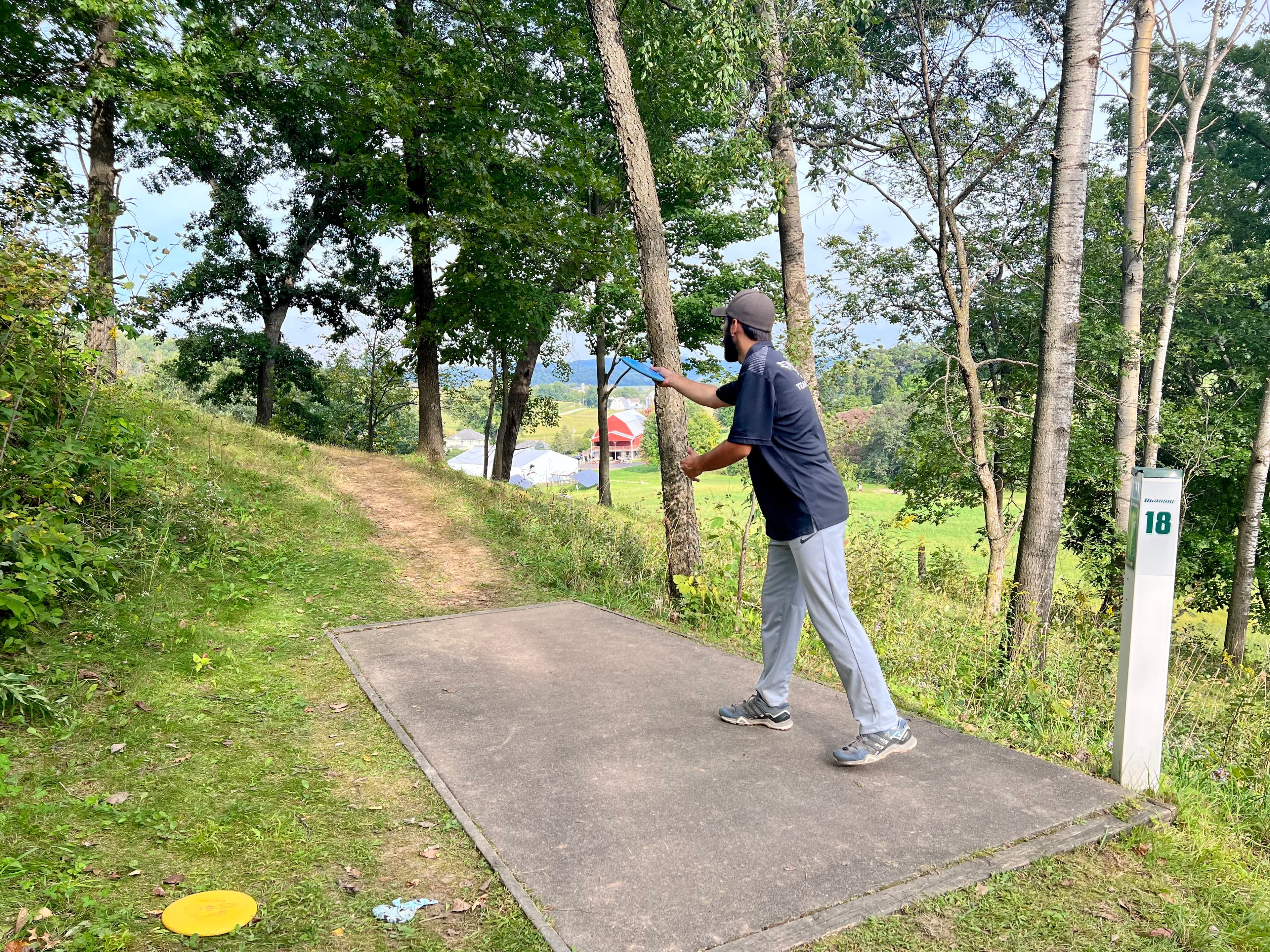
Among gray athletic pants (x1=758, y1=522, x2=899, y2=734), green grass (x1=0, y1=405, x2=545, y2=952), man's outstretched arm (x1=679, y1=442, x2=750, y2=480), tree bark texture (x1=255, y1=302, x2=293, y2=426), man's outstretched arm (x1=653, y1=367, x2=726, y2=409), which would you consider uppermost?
tree bark texture (x1=255, y1=302, x2=293, y2=426)

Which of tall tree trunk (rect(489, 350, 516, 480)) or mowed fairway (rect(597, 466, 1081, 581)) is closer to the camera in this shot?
mowed fairway (rect(597, 466, 1081, 581))

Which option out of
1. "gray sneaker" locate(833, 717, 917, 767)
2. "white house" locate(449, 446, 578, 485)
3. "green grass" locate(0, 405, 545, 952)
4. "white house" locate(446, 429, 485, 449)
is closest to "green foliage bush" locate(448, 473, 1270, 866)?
"gray sneaker" locate(833, 717, 917, 767)

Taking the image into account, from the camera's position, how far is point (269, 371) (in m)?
23.7

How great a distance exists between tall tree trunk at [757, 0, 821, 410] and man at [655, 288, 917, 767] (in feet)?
18.0

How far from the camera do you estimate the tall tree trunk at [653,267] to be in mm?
7215

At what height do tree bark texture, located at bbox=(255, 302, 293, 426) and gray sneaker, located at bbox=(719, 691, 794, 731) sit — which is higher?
tree bark texture, located at bbox=(255, 302, 293, 426)

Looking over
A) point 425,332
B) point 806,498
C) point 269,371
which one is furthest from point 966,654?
A: point 269,371

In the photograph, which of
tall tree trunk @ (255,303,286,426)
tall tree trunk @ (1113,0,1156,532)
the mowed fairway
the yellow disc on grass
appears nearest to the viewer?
the yellow disc on grass

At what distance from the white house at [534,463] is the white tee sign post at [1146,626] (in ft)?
110

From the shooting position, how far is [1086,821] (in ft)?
10.3

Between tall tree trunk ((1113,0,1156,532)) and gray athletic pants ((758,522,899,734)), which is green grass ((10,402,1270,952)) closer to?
gray athletic pants ((758,522,899,734))

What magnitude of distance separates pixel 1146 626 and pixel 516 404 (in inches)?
787

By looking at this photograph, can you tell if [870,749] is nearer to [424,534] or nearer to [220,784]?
[220,784]

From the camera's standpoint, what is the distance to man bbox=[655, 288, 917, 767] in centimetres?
359
